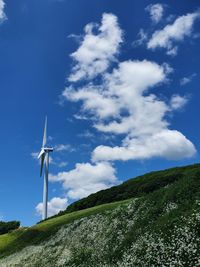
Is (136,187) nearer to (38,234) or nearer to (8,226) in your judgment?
(38,234)

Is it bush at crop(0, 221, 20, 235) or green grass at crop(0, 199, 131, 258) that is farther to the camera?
bush at crop(0, 221, 20, 235)

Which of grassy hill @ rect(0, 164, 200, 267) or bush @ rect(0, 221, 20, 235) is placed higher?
bush @ rect(0, 221, 20, 235)

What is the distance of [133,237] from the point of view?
3180cm

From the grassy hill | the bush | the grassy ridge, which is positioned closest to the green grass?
the grassy hill

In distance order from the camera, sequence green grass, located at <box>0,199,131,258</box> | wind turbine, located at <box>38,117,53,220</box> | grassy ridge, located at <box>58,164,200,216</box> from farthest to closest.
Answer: wind turbine, located at <box>38,117,53,220</box> < grassy ridge, located at <box>58,164,200,216</box> < green grass, located at <box>0,199,131,258</box>

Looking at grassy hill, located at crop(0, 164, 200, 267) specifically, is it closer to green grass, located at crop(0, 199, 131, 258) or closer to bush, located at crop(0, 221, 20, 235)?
green grass, located at crop(0, 199, 131, 258)

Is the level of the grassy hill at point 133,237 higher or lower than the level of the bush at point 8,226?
lower

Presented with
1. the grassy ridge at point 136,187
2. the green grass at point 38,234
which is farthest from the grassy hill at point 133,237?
the grassy ridge at point 136,187

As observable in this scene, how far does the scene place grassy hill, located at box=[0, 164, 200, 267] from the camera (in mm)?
26000

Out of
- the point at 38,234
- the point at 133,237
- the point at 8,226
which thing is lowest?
the point at 133,237

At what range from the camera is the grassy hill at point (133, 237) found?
26000 millimetres

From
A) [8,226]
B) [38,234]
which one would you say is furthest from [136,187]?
[8,226]

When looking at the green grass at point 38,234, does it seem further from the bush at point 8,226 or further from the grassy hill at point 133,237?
the bush at point 8,226

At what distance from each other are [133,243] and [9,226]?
2608 inches
